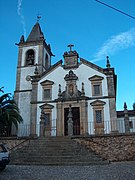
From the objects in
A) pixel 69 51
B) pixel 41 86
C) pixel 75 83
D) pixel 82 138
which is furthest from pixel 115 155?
pixel 69 51

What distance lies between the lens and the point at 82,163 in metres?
10.2

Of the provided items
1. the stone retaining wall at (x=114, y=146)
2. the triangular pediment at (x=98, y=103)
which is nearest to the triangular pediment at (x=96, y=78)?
the triangular pediment at (x=98, y=103)

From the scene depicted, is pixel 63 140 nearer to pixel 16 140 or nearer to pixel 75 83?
pixel 16 140

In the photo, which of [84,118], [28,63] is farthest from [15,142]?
[28,63]

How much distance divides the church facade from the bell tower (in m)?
0.10

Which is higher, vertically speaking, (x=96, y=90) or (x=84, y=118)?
(x=96, y=90)

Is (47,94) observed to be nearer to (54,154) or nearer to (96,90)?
(96,90)

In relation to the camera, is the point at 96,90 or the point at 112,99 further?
the point at 96,90

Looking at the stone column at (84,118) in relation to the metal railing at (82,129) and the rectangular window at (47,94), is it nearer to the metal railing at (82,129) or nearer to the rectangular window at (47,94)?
the metal railing at (82,129)

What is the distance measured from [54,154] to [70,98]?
25.7 ft

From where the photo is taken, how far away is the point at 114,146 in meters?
12.7

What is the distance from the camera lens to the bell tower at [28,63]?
21228 millimetres

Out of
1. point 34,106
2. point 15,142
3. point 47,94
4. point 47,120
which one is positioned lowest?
point 15,142

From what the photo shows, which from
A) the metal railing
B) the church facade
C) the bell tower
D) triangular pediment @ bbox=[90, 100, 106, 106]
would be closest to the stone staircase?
the metal railing
